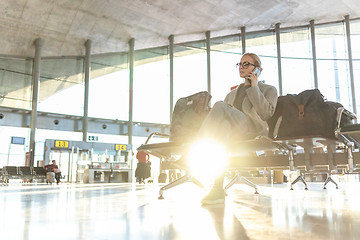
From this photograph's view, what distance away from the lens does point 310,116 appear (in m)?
2.61

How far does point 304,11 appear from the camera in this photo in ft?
51.5

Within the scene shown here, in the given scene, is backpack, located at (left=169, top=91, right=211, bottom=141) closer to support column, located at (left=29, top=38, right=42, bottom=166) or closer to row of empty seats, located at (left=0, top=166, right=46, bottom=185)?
row of empty seats, located at (left=0, top=166, right=46, bottom=185)

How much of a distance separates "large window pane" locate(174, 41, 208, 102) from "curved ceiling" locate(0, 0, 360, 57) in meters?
0.55

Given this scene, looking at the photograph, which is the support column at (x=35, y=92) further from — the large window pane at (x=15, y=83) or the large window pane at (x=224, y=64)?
the large window pane at (x=224, y=64)

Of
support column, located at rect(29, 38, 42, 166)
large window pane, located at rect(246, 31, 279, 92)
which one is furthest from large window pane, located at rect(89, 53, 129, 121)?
large window pane, located at rect(246, 31, 279, 92)

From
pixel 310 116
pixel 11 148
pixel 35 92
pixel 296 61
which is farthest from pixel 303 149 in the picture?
pixel 11 148

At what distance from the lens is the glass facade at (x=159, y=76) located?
16125 mm

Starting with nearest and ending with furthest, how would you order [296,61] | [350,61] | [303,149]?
[303,149] < [350,61] < [296,61]

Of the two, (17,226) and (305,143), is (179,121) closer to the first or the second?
(305,143)

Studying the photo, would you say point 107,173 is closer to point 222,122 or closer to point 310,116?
point 222,122

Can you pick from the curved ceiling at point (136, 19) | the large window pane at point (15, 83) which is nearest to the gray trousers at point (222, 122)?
the curved ceiling at point (136, 19)

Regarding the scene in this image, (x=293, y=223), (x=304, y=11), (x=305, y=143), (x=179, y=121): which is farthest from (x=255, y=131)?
(x=304, y=11)

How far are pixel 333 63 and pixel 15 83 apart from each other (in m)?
16.1

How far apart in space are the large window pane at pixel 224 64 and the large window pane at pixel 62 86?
725 centimetres
